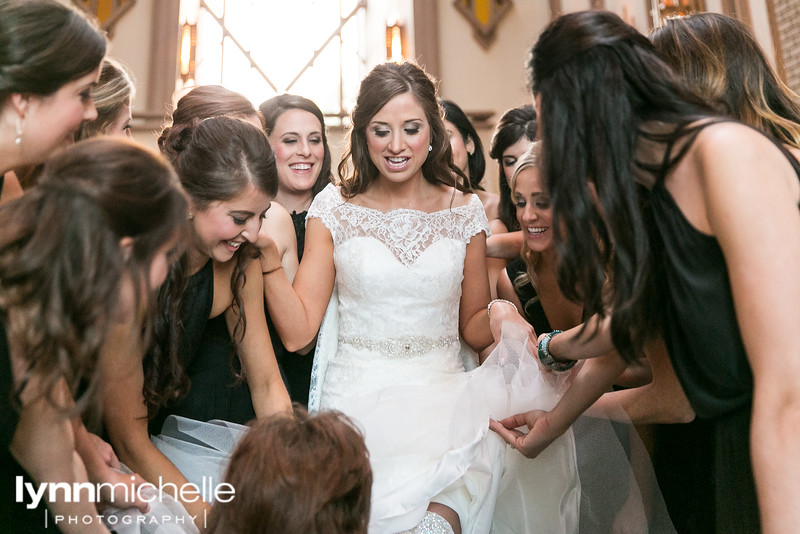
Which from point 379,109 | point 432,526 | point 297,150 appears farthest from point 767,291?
point 297,150

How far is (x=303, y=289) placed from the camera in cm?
257

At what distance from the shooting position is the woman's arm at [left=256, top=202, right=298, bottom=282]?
2633mm

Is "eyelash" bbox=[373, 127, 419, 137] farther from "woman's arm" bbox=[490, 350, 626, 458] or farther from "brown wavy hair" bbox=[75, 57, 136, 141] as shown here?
"woman's arm" bbox=[490, 350, 626, 458]

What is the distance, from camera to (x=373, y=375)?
8.16 ft

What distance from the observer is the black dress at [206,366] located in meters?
2.14

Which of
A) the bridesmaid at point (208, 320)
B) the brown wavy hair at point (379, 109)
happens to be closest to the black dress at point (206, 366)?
the bridesmaid at point (208, 320)

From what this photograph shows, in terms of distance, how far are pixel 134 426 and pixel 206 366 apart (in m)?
0.37

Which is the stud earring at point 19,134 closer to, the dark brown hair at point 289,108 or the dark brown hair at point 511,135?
the dark brown hair at point 289,108

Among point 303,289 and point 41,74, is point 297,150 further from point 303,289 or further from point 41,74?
point 41,74

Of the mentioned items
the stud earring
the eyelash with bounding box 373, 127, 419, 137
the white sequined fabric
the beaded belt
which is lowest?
the white sequined fabric

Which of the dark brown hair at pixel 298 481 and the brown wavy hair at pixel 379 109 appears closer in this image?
the dark brown hair at pixel 298 481

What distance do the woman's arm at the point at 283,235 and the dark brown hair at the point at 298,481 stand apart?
55.1 inches

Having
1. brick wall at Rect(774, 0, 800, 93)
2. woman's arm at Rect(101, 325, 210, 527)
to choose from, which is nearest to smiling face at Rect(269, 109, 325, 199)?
woman's arm at Rect(101, 325, 210, 527)

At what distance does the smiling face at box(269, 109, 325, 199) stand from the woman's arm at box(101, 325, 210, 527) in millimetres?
1358
